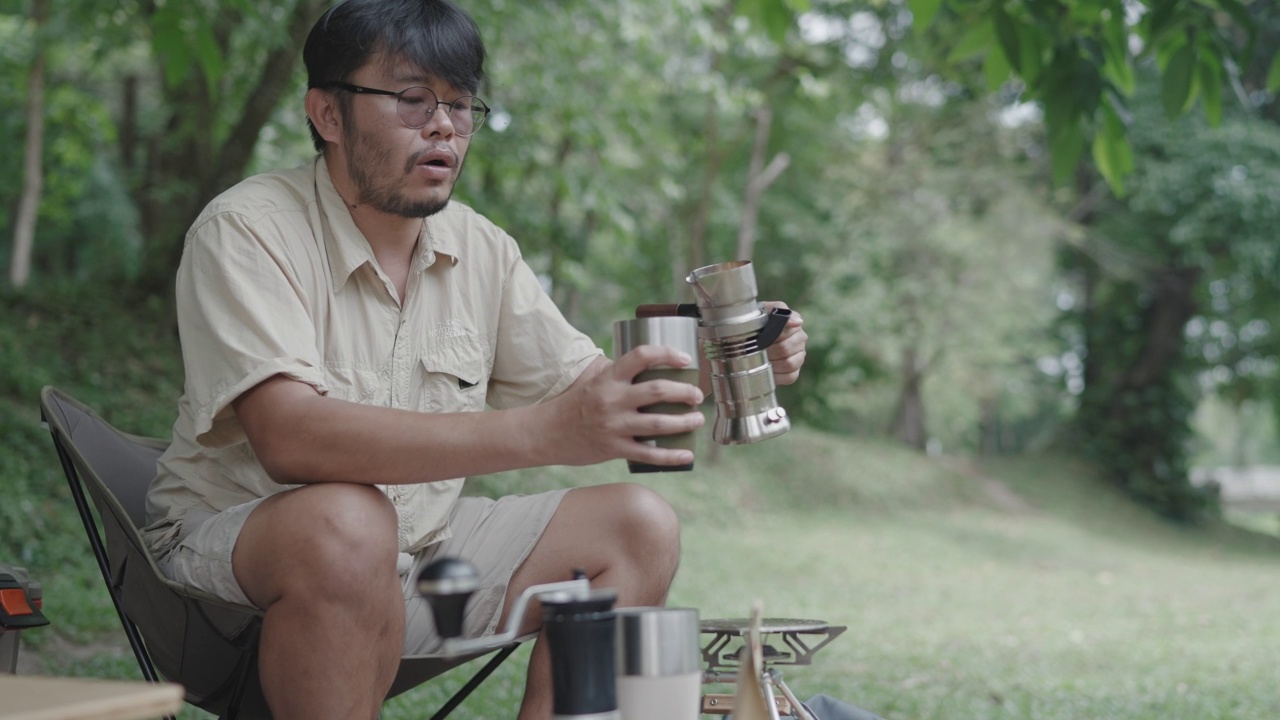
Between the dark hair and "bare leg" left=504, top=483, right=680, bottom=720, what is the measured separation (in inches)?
29.5

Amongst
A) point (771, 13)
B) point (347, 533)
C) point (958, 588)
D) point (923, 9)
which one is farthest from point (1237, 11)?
point (958, 588)

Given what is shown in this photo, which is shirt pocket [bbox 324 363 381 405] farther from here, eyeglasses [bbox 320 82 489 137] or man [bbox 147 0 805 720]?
eyeglasses [bbox 320 82 489 137]

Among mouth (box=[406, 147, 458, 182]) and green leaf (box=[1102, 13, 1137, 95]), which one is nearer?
mouth (box=[406, 147, 458, 182])

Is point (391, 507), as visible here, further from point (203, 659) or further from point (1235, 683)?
point (1235, 683)

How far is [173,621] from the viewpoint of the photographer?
192 centimetres

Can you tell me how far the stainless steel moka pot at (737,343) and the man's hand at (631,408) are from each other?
122 mm

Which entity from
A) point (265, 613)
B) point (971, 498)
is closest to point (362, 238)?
point (265, 613)

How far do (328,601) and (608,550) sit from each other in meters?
0.49

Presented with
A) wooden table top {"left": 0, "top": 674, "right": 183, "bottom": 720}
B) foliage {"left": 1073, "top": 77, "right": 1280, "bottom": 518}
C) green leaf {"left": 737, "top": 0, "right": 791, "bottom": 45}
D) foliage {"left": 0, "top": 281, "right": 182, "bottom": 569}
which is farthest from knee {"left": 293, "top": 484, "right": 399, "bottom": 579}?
foliage {"left": 1073, "top": 77, "right": 1280, "bottom": 518}

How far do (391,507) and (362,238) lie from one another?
532 millimetres

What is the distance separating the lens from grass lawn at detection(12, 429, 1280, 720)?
161 inches

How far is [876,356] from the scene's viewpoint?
695 inches

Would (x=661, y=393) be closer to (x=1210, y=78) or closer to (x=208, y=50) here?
A: (x=1210, y=78)

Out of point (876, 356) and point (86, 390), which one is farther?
point (876, 356)
